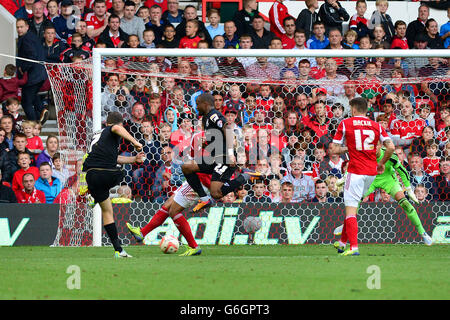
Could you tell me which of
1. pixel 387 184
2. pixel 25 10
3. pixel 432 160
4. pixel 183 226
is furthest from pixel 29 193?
pixel 432 160

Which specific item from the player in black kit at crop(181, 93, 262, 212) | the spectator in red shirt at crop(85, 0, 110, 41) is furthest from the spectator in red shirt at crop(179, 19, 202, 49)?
the player in black kit at crop(181, 93, 262, 212)

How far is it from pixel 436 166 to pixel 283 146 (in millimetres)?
2995

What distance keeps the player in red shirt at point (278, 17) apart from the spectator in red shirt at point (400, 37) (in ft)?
8.24

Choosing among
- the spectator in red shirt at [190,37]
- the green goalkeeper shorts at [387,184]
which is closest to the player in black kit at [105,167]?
the green goalkeeper shorts at [387,184]

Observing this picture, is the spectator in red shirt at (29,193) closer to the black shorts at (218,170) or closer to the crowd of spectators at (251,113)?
the crowd of spectators at (251,113)

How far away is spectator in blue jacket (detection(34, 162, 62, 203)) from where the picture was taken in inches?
586

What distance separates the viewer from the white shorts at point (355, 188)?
1070 centimetres

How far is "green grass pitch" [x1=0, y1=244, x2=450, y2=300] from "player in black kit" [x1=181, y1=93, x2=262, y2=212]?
38.4 inches

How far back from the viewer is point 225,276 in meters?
7.88

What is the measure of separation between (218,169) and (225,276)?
3210 millimetres

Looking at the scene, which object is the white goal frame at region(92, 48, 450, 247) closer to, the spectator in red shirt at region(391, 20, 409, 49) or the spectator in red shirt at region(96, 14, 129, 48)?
the spectator in red shirt at region(96, 14, 129, 48)

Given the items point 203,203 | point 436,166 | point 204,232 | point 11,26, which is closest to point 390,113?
point 436,166

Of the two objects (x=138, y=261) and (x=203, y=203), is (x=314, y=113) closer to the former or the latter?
(x=203, y=203)

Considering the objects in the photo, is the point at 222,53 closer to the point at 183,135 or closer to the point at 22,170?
the point at 183,135
